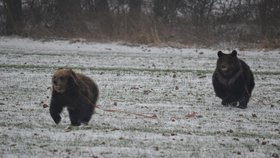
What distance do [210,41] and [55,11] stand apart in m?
10.5

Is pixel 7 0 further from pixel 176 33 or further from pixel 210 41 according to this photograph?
pixel 210 41

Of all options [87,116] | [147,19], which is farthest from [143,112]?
[147,19]

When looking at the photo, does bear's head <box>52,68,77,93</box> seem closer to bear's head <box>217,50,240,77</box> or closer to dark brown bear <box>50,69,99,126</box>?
dark brown bear <box>50,69,99,126</box>

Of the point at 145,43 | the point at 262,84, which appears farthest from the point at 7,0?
the point at 262,84

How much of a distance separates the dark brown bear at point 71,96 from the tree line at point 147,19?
66.6ft

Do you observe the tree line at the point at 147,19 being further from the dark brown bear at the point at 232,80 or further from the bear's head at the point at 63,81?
the bear's head at the point at 63,81

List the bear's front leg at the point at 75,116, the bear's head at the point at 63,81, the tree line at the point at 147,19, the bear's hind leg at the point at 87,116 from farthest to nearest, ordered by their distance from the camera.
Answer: the tree line at the point at 147,19 < the bear's hind leg at the point at 87,116 < the bear's front leg at the point at 75,116 < the bear's head at the point at 63,81

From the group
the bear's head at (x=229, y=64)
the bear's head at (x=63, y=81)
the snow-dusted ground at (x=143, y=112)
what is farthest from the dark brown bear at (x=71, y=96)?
the bear's head at (x=229, y=64)

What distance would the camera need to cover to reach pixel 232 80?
14172 mm

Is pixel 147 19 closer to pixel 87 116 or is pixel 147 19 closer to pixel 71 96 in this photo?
pixel 87 116

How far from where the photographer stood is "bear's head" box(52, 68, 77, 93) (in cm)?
1024

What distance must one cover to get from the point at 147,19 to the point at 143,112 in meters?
20.4

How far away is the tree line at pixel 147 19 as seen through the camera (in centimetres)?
3222

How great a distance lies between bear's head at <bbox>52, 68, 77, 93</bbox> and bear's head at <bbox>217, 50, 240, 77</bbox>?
15.5 ft
